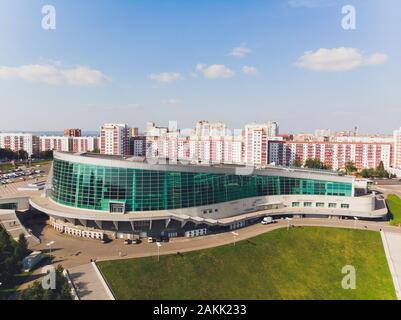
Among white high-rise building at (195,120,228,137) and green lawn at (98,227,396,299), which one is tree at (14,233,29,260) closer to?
green lawn at (98,227,396,299)

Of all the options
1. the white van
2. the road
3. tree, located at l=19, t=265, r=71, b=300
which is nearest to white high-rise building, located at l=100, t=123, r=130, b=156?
the road

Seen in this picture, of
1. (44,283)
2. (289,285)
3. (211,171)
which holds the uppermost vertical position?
(211,171)

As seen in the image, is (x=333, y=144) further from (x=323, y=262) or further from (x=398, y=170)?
(x=323, y=262)

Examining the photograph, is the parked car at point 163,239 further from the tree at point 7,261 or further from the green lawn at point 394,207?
the green lawn at point 394,207

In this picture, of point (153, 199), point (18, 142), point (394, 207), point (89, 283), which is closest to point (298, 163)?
point (394, 207)

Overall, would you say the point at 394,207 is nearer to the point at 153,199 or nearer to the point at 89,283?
the point at 153,199

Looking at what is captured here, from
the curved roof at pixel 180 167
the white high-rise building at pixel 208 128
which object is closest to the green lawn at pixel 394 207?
the curved roof at pixel 180 167
